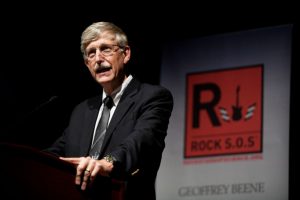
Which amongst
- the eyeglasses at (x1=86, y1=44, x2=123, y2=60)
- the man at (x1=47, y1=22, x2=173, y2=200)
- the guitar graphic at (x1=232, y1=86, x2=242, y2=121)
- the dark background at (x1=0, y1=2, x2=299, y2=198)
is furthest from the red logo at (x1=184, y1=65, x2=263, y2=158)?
the eyeglasses at (x1=86, y1=44, x2=123, y2=60)

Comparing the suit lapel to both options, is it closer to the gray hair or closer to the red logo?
the gray hair

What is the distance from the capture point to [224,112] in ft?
14.0

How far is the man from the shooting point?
1977 mm

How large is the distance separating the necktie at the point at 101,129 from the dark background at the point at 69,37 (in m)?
1.79

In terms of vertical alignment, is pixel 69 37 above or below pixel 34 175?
above

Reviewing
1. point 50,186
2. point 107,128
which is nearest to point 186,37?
point 107,128

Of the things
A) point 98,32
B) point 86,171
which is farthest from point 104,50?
point 86,171

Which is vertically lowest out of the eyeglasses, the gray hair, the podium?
the podium

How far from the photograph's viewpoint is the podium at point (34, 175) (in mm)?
1811

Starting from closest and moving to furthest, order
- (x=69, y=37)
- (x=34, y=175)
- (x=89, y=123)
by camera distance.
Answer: (x=34, y=175) < (x=89, y=123) < (x=69, y=37)

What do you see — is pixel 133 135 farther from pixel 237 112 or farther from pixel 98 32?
pixel 237 112

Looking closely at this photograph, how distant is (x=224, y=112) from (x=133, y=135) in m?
2.13

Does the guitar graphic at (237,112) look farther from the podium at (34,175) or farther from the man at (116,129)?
the podium at (34,175)

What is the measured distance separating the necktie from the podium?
51cm
